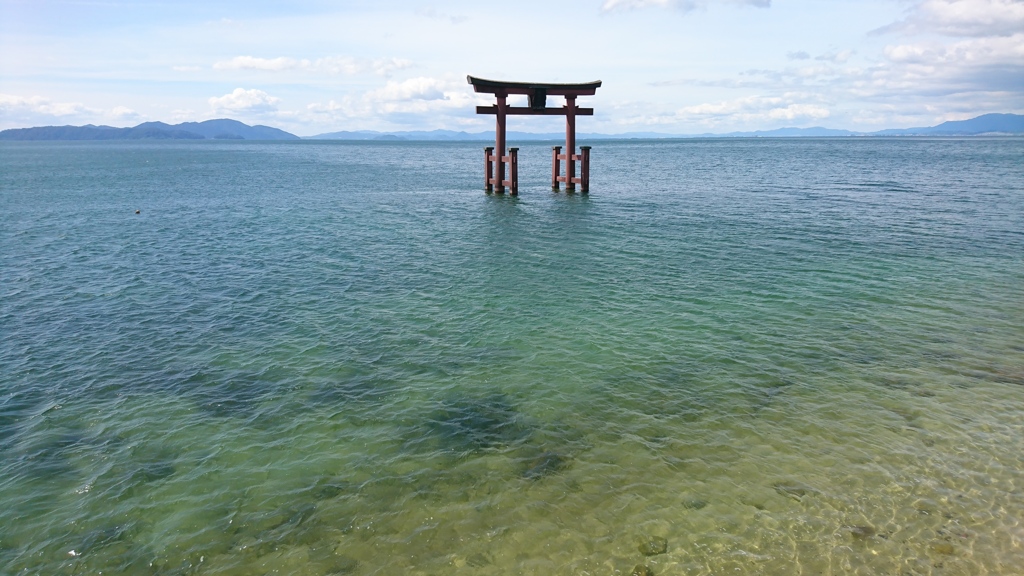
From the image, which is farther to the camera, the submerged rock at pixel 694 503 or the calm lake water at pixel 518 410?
the submerged rock at pixel 694 503

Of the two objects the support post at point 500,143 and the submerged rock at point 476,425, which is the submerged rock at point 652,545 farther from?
the support post at point 500,143

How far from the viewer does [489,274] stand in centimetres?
2475

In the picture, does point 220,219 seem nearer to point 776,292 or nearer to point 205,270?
point 205,270

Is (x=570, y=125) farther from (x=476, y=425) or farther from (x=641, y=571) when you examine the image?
(x=641, y=571)

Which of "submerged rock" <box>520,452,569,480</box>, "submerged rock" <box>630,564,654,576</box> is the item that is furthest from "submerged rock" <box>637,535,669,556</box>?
"submerged rock" <box>520,452,569,480</box>

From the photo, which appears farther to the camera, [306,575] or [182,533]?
[182,533]

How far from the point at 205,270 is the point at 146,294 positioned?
3.87m

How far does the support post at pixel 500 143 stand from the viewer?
45.0 m

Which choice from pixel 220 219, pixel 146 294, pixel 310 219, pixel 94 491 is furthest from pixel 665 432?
pixel 220 219

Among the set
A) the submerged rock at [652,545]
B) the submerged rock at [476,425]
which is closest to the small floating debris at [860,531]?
the submerged rock at [652,545]

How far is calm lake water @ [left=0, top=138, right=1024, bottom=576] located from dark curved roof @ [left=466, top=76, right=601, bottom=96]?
737 inches

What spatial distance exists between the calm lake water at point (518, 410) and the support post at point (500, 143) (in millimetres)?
18513

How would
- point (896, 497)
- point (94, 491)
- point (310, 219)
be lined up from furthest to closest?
point (310, 219)
point (94, 491)
point (896, 497)

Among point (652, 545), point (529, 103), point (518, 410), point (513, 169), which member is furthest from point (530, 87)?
point (652, 545)
